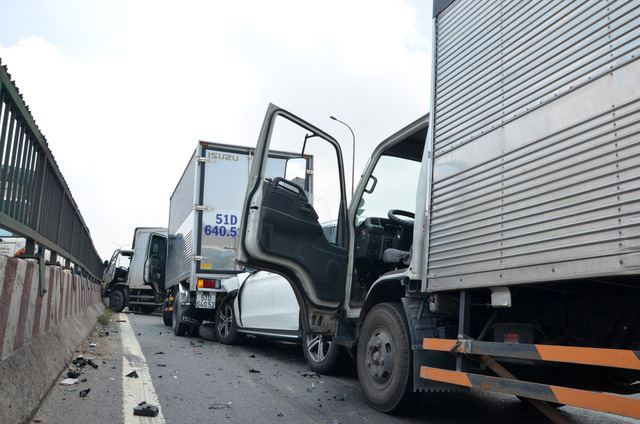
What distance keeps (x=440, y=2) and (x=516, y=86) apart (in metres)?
1.49

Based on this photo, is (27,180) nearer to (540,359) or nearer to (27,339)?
(27,339)

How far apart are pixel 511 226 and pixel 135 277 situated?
18.6m

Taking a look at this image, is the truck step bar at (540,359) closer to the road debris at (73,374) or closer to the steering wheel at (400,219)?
the steering wheel at (400,219)

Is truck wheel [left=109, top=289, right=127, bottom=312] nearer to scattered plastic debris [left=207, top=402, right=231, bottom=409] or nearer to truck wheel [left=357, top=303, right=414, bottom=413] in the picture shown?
scattered plastic debris [left=207, top=402, right=231, bottom=409]

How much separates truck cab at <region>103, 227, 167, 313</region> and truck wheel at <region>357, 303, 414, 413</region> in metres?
14.3

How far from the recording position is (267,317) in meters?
8.00

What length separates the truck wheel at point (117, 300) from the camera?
67.3ft

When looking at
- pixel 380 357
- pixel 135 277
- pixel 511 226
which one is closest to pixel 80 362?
pixel 380 357

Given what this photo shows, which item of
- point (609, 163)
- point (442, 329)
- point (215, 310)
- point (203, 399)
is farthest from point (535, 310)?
point (215, 310)

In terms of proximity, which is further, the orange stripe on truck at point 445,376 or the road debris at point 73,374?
the road debris at point 73,374

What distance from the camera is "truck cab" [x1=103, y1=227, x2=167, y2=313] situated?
1895 centimetres

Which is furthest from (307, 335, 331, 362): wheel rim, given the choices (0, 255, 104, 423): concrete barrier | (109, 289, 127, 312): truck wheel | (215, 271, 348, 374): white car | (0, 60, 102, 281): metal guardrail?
(109, 289, 127, 312): truck wheel

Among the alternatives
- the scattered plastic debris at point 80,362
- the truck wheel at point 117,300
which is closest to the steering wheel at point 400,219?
the scattered plastic debris at point 80,362

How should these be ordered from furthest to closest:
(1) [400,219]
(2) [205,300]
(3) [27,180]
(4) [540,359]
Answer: (2) [205,300], (1) [400,219], (3) [27,180], (4) [540,359]
